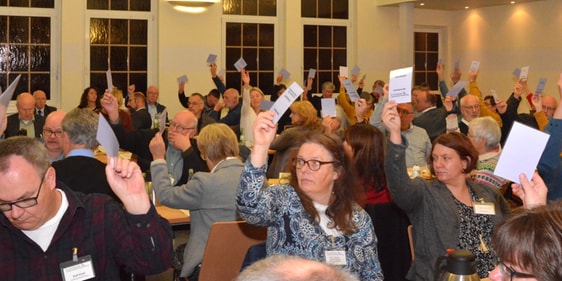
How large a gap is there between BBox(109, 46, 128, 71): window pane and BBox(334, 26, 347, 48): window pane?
4.49m

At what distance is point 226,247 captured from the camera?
3799 millimetres

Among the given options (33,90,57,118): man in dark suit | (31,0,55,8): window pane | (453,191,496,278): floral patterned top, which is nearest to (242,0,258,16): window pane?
(31,0,55,8): window pane

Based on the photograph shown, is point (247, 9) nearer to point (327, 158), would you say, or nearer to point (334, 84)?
point (334, 84)

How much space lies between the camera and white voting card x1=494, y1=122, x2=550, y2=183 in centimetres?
271

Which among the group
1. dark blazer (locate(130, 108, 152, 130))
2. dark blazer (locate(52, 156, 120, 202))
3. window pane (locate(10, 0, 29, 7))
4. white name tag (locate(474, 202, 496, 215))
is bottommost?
white name tag (locate(474, 202, 496, 215))

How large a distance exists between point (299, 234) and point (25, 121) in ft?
21.0

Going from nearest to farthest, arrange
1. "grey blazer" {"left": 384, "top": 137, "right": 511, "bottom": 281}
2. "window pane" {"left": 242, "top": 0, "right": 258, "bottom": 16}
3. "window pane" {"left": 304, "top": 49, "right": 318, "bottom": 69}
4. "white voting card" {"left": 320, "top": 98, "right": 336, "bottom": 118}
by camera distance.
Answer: "grey blazer" {"left": 384, "top": 137, "right": 511, "bottom": 281} < "white voting card" {"left": 320, "top": 98, "right": 336, "bottom": 118} < "window pane" {"left": 242, "top": 0, "right": 258, "bottom": 16} < "window pane" {"left": 304, "top": 49, "right": 318, "bottom": 69}

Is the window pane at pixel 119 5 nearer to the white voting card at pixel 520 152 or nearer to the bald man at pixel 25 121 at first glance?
the bald man at pixel 25 121

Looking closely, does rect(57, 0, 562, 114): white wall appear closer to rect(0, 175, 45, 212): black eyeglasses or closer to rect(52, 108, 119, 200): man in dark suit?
rect(52, 108, 119, 200): man in dark suit

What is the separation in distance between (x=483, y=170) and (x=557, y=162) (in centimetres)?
145

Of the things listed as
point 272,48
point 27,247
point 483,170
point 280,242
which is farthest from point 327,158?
point 272,48

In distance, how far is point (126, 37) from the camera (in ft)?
42.2

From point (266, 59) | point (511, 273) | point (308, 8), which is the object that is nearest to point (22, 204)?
point (511, 273)

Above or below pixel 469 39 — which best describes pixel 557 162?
below
